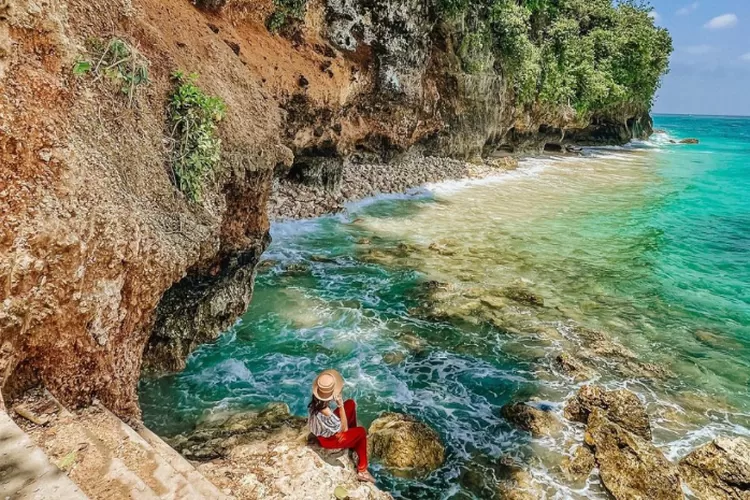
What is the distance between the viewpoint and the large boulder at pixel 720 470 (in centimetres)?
613

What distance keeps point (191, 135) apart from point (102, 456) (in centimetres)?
480

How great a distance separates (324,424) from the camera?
16.5 feet

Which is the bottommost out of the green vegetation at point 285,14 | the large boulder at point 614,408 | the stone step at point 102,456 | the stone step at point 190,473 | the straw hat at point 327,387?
the large boulder at point 614,408

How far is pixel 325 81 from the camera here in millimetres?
15766

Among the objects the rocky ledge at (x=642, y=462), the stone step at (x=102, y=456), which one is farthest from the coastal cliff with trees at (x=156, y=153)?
the rocky ledge at (x=642, y=462)

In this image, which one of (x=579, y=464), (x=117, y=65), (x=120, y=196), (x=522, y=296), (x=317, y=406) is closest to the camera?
(x=317, y=406)

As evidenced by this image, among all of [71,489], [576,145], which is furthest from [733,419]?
[576,145]

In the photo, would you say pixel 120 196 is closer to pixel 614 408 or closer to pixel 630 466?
pixel 630 466

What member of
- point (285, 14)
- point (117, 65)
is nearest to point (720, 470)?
point (117, 65)

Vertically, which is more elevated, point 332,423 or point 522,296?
point 332,423

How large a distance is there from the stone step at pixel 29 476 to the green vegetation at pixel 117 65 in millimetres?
4064

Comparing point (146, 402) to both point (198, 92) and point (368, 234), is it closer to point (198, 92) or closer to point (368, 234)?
point (198, 92)

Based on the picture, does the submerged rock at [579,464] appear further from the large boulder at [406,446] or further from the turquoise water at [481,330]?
the large boulder at [406,446]

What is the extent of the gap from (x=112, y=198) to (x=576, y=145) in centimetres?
5334
